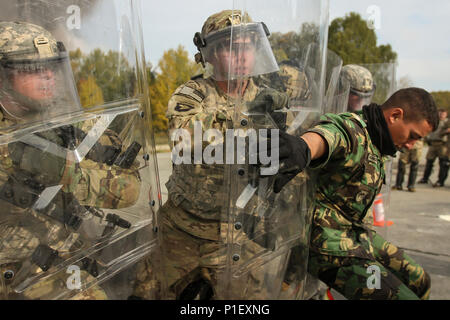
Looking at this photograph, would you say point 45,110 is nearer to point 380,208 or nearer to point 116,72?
point 116,72

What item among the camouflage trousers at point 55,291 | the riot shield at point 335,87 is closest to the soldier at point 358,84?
the riot shield at point 335,87

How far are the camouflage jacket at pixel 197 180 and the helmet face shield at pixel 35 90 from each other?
0.57m

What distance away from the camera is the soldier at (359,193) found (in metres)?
1.50

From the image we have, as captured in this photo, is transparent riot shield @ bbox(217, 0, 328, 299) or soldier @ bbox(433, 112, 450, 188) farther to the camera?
soldier @ bbox(433, 112, 450, 188)

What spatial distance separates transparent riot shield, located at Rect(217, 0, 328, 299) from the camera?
125cm

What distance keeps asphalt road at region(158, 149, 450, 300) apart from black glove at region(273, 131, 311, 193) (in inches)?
47.7

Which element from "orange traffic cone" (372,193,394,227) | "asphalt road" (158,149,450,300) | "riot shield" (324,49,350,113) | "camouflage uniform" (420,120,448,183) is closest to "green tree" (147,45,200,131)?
"asphalt road" (158,149,450,300)

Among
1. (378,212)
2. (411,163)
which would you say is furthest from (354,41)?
(378,212)

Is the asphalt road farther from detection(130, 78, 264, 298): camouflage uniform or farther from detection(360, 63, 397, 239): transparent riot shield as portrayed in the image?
detection(130, 78, 264, 298): camouflage uniform

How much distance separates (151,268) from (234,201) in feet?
1.50

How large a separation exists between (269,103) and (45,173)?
758 millimetres

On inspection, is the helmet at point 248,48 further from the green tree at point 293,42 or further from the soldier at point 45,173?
the soldier at point 45,173

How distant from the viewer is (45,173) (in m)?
1.16
